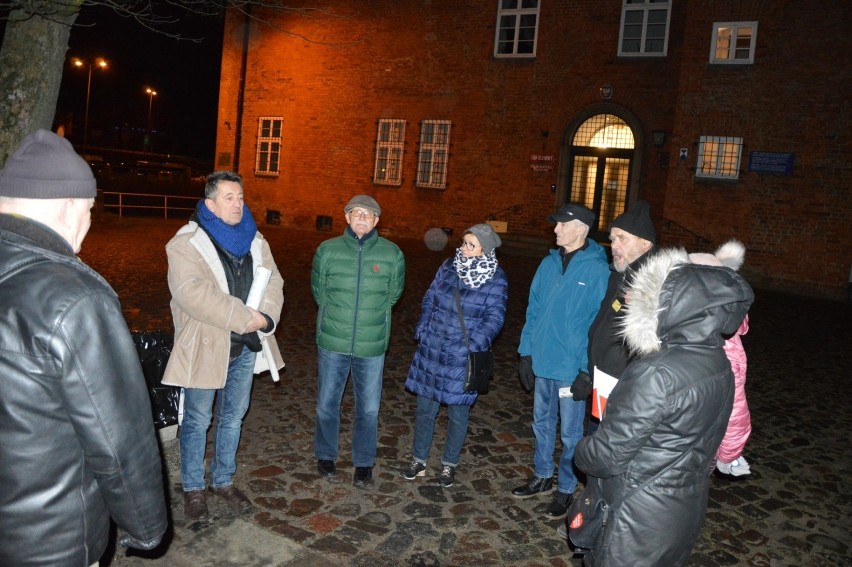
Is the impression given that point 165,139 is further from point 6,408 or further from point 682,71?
point 6,408

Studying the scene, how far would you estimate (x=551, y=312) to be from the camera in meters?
4.53

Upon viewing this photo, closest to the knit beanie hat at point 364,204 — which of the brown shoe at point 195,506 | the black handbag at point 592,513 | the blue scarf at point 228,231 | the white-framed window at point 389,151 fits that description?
the blue scarf at point 228,231

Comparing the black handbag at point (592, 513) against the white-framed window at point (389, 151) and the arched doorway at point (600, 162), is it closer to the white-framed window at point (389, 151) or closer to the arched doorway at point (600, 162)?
the arched doorway at point (600, 162)

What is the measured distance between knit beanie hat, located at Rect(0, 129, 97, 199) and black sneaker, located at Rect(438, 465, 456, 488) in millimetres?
3519

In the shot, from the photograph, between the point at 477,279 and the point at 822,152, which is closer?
the point at 477,279

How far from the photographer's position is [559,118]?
18797 mm

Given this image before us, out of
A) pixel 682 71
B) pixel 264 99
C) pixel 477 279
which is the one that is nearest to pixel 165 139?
pixel 264 99

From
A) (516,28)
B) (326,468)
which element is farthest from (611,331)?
(516,28)

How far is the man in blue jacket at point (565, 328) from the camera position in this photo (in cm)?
441

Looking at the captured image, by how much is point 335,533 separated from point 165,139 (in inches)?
2662

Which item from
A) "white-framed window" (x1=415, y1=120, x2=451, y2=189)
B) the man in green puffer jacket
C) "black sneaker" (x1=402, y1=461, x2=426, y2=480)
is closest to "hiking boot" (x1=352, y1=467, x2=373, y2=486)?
the man in green puffer jacket

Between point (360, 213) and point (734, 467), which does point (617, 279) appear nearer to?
point (734, 467)

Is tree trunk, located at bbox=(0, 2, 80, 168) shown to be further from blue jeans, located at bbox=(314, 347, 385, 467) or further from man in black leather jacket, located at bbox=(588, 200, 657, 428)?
man in black leather jacket, located at bbox=(588, 200, 657, 428)

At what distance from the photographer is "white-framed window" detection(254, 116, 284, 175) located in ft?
79.2
